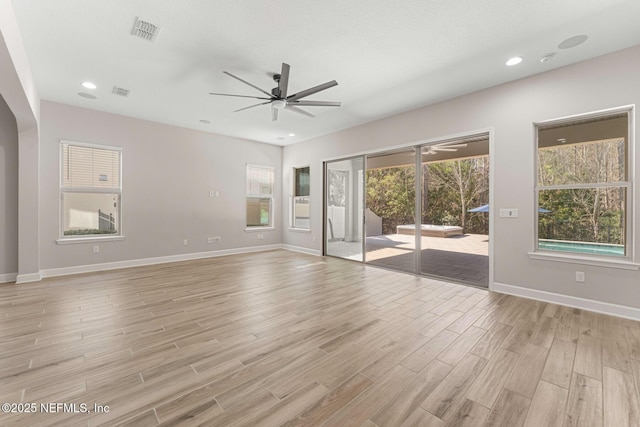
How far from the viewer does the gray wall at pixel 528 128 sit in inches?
116

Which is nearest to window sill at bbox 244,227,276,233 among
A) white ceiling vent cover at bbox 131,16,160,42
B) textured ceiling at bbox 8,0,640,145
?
textured ceiling at bbox 8,0,640,145

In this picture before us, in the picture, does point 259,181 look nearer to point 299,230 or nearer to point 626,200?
point 299,230

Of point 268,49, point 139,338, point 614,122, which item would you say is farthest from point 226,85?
point 614,122

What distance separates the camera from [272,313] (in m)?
2.98

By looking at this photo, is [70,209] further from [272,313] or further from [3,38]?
[272,313]

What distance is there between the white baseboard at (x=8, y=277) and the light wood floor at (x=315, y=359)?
2.49ft

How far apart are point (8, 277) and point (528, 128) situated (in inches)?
320

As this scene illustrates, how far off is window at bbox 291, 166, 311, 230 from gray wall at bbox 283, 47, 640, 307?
10.2 ft

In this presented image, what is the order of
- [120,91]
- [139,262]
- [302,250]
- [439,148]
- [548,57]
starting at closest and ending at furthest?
[548,57] → [120,91] → [439,148] → [139,262] → [302,250]

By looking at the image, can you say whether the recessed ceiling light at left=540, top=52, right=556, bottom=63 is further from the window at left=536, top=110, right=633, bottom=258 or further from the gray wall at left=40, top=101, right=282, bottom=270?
the gray wall at left=40, top=101, right=282, bottom=270

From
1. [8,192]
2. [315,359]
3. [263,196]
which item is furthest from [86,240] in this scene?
[315,359]

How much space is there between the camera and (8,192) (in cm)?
422

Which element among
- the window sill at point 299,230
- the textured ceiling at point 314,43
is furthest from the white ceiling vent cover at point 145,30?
the window sill at point 299,230

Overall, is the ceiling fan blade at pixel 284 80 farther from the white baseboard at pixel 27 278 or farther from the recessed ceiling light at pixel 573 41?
the white baseboard at pixel 27 278
